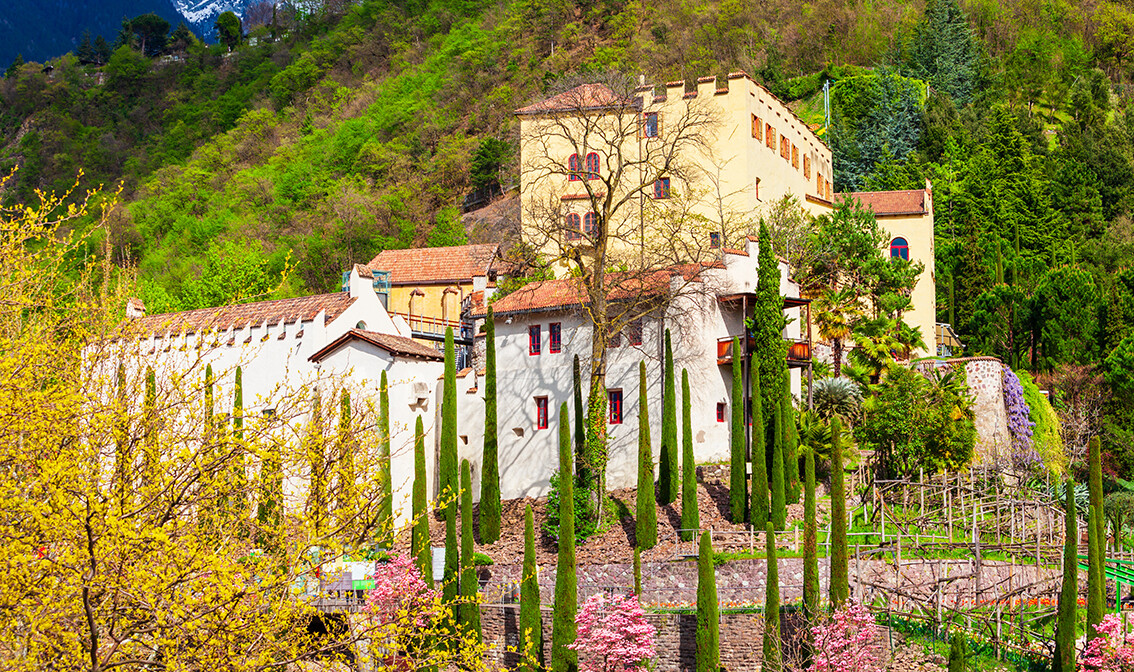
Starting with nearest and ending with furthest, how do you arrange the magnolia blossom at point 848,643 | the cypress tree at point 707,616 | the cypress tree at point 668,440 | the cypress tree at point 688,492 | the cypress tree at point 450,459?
the magnolia blossom at point 848,643
the cypress tree at point 707,616
the cypress tree at point 450,459
the cypress tree at point 688,492
the cypress tree at point 668,440

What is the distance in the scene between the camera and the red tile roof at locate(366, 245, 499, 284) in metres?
52.3

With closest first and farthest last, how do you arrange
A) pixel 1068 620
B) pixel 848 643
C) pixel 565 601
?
pixel 1068 620 < pixel 848 643 < pixel 565 601

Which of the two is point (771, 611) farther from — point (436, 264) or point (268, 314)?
point (436, 264)

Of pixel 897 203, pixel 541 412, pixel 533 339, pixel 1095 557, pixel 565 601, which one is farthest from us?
pixel 897 203

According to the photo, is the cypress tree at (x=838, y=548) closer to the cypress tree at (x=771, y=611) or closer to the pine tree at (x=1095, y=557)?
the cypress tree at (x=771, y=611)

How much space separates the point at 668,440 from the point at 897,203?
72.6ft

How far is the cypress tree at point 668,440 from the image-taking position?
32.7 m

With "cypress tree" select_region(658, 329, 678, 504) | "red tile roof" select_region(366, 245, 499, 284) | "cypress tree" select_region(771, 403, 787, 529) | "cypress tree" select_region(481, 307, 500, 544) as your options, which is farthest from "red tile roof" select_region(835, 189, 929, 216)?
"cypress tree" select_region(481, 307, 500, 544)

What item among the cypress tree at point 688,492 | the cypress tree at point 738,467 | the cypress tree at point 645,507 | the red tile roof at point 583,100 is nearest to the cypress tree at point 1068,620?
the cypress tree at point 738,467

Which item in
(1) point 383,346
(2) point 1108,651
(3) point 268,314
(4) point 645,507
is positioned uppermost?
(3) point 268,314

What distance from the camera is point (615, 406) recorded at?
119ft

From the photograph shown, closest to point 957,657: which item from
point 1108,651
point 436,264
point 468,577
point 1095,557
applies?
point 1108,651

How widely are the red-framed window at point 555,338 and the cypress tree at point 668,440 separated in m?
4.96

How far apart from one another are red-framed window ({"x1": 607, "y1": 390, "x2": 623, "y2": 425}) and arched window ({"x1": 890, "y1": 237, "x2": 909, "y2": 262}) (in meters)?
18.5
